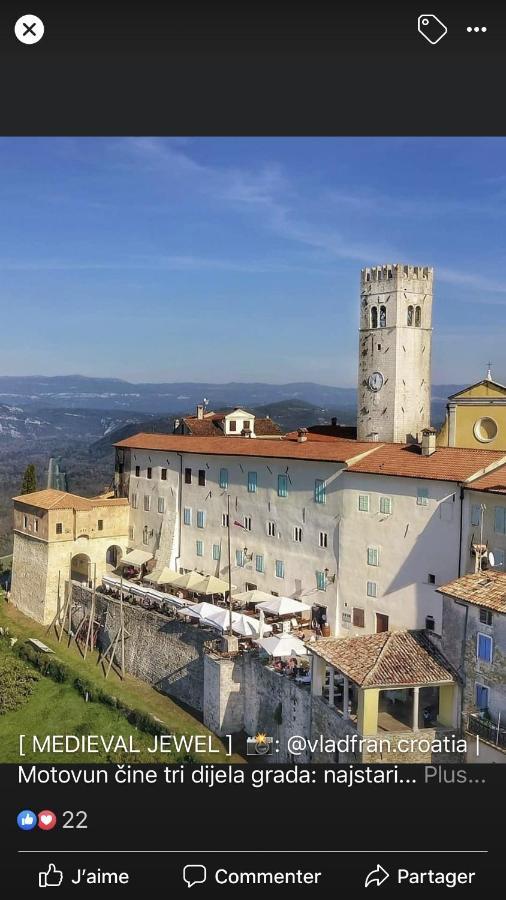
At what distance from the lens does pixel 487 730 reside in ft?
62.5

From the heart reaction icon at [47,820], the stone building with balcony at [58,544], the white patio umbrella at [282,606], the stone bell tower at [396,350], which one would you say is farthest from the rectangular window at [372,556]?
the heart reaction icon at [47,820]

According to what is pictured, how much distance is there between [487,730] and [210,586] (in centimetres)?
1817

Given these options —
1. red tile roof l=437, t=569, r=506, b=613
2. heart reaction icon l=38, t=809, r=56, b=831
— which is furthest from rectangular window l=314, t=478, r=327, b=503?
heart reaction icon l=38, t=809, r=56, b=831

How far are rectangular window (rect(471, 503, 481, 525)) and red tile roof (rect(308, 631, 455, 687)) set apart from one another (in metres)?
5.43

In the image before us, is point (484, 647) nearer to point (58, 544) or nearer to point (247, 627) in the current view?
point (247, 627)

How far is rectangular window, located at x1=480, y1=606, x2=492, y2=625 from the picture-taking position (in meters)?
19.8

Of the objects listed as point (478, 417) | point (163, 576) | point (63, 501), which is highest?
point (478, 417)

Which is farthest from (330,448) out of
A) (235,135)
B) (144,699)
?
(235,135)

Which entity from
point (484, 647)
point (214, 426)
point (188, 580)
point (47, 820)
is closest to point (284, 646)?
point (484, 647)

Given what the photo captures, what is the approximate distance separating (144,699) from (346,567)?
30.1 feet

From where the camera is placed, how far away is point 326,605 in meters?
32.7

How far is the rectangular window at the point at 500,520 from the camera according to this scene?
25391mm

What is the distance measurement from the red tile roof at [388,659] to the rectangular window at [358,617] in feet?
28.7

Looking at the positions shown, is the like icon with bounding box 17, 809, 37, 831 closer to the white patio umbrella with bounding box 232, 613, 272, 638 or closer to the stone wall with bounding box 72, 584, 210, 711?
the white patio umbrella with bounding box 232, 613, 272, 638
